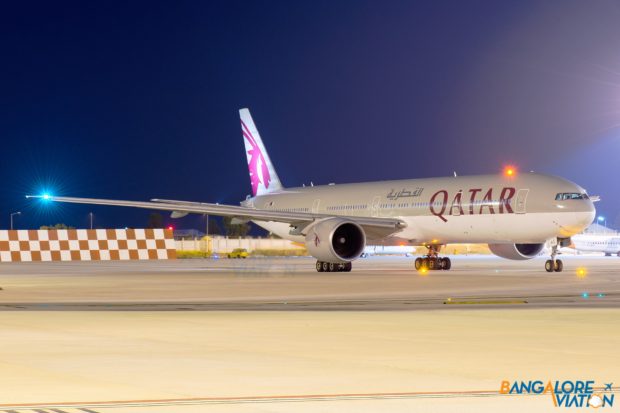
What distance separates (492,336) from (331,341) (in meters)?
2.03

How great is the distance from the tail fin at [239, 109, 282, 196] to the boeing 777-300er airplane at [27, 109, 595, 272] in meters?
6.68

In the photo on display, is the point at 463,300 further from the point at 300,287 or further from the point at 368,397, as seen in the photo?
the point at 368,397

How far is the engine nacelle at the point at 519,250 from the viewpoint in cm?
4481

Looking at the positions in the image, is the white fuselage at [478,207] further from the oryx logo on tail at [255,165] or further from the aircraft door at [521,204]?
the oryx logo on tail at [255,165]

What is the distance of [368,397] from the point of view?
29.0 ft

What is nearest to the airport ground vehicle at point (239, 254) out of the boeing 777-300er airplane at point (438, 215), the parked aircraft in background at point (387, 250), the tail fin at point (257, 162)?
the tail fin at point (257, 162)

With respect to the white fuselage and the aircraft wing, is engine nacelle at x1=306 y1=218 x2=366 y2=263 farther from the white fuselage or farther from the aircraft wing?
the white fuselage

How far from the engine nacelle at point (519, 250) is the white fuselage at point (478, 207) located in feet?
7.45

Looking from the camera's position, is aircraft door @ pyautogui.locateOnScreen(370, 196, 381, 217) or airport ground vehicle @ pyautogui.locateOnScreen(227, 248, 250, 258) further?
airport ground vehicle @ pyautogui.locateOnScreen(227, 248, 250, 258)

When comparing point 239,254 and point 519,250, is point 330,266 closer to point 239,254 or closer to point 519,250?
point 519,250

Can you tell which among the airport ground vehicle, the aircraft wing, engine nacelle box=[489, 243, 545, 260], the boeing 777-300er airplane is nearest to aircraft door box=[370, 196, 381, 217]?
the boeing 777-300er airplane

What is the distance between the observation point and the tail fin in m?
56.5

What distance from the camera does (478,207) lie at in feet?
137

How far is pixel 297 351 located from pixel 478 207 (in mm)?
30213
